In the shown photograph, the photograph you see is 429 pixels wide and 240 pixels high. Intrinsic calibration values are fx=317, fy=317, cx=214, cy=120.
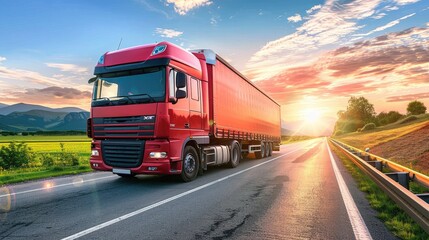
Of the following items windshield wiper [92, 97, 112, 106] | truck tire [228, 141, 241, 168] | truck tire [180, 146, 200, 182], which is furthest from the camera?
truck tire [228, 141, 241, 168]

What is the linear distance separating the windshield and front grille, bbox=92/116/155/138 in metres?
0.45

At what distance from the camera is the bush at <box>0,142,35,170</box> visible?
14.2 metres

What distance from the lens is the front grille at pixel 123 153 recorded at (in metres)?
8.26

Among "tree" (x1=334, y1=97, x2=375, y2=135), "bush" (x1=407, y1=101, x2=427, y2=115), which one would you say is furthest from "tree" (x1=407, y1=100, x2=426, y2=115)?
"tree" (x1=334, y1=97, x2=375, y2=135)

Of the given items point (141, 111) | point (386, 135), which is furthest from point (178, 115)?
point (386, 135)

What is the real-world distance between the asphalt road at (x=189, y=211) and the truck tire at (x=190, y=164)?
1.45 ft

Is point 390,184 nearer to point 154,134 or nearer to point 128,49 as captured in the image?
point 154,134

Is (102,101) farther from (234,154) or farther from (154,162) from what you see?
(234,154)

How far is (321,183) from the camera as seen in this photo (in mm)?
9000

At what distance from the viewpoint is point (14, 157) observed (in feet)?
47.3

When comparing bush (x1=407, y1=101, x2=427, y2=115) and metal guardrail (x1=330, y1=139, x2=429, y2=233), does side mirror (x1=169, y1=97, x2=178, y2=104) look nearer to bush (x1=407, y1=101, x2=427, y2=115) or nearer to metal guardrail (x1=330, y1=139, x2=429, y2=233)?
metal guardrail (x1=330, y1=139, x2=429, y2=233)

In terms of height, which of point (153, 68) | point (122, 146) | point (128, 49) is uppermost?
point (128, 49)

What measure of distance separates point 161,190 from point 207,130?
3.35 meters

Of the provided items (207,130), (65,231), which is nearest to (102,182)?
(207,130)
